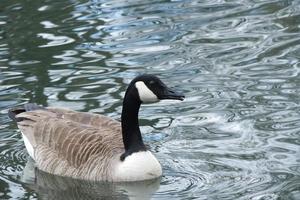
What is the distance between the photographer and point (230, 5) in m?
16.9

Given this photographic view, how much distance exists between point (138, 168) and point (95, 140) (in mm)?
583

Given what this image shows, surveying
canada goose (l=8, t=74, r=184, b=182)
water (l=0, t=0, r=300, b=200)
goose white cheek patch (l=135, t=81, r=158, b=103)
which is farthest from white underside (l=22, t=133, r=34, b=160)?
goose white cheek patch (l=135, t=81, r=158, b=103)

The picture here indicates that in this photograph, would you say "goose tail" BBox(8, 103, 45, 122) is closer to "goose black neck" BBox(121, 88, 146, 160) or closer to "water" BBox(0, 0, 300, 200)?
"water" BBox(0, 0, 300, 200)

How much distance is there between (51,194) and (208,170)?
1617 millimetres

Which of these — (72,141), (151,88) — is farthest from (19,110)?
(151,88)

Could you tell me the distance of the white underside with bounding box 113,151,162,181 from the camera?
10133mm

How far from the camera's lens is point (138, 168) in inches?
401

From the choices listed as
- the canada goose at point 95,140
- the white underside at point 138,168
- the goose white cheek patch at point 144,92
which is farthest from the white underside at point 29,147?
the goose white cheek patch at point 144,92

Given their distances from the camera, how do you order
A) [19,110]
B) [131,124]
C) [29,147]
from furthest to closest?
[19,110] → [29,147] → [131,124]

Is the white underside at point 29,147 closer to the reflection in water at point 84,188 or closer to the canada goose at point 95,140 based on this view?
the canada goose at point 95,140

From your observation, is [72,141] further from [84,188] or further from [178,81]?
[178,81]

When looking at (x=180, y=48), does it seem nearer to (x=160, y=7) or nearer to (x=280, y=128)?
(x=160, y=7)

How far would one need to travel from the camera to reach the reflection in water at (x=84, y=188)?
32.6ft

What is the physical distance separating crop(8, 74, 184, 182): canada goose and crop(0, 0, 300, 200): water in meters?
0.14
